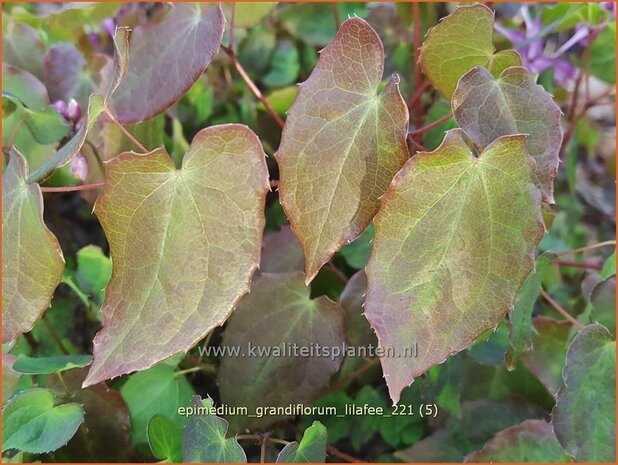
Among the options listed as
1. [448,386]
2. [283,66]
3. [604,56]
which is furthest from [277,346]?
[604,56]

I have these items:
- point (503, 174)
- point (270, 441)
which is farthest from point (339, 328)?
point (503, 174)

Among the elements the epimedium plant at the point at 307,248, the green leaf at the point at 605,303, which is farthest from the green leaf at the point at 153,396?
the green leaf at the point at 605,303

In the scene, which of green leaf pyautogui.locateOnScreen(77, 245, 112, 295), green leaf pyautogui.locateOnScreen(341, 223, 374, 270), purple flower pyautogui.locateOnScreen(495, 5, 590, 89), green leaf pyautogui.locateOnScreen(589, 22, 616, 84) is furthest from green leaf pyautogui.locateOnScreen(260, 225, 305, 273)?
green leaf pyautogui.locateOnScreen(589, 22, 616, 84)

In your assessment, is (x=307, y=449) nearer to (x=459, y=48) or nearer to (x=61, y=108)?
(x=459, y=48)

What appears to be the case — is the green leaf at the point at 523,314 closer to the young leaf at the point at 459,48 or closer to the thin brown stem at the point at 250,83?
the young leaf at the point at 459,48

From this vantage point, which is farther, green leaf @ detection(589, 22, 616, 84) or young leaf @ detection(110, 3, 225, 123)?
green leaf @ detection(589, 22, 616, 84)

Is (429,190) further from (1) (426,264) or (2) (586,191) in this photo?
(2) (586,191)

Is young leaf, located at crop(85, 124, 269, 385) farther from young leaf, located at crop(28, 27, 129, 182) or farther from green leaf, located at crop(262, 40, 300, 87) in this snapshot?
green leaf, located at crop(262, 40, 300, 87)
